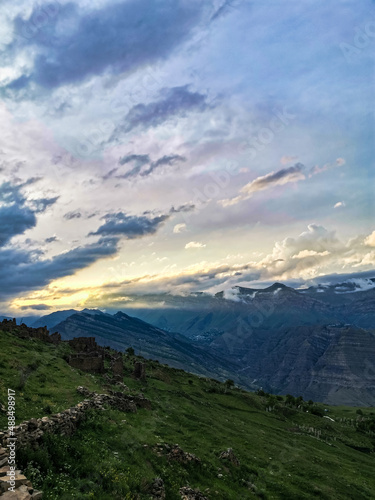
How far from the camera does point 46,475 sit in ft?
63.4

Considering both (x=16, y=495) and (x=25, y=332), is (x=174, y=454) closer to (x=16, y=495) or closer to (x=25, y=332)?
(x=16, y=495)

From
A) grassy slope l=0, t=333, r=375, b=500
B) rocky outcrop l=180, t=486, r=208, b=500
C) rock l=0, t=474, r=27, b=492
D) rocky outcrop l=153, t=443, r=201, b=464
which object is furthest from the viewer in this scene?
rocky outcrop l=153, t=443, r=201, b=464

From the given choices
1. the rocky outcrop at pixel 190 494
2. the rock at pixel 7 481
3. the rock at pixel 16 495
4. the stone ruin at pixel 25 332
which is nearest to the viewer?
the rock at pixel 16 495

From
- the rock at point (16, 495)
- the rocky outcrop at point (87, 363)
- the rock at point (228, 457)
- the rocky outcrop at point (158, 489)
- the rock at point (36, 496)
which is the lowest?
the rock at point (228, 457)

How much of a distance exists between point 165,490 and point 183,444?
14136 mm

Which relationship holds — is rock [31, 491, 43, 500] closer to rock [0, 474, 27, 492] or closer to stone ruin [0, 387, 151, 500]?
stone ruin [0, 387, 151, 500]

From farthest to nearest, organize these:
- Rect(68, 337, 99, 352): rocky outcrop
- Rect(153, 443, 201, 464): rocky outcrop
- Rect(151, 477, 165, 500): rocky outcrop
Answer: Rect(68, 337, 99, 352): rocky outcrop
Rect(153, 443, 201, 464): rocky outcrop
Rect(151, 477, 165, 500): rocky outcrop

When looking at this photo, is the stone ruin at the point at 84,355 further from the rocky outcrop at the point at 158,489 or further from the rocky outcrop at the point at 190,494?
the rocky outcrop at the point at 158,489

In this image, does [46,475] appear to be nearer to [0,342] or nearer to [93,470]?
[93,470]

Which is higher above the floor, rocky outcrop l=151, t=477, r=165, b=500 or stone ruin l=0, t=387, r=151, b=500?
stone ruin l=0, t=387, r=151, b=500

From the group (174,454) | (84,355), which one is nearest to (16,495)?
(174,454)

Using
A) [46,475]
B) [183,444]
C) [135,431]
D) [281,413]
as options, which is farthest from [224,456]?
[281,413]

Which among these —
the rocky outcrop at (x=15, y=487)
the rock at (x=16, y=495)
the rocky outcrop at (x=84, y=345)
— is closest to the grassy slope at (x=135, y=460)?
the rocky outcrop at (x=15, y=487)


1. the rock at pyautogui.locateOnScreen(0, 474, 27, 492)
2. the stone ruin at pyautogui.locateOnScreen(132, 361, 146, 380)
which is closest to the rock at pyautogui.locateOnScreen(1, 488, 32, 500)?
the rock at pyautogui.locateOnScreen(0, 474, 27, 492)
